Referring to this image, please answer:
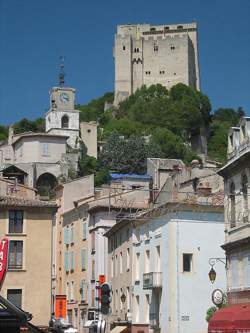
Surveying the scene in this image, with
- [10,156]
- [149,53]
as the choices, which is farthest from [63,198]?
[149,53]

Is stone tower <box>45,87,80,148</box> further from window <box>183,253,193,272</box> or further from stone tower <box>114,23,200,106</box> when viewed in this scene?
window <box>183,253,193,272</box>

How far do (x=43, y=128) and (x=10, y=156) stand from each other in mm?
23728

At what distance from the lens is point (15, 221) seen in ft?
134

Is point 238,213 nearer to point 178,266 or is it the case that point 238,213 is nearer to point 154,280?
point 178,266

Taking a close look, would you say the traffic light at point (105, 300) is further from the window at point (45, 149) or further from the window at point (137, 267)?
the window at point (45, 149)

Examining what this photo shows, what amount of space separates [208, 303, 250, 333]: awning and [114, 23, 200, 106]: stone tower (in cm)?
14913

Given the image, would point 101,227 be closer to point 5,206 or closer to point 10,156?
point 5,206

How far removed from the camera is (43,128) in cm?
13612

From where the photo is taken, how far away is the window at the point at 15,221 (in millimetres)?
40562

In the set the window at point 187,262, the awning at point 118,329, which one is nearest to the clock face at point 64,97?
the awning at point 118,329

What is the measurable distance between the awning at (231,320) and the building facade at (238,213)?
6.16 ft

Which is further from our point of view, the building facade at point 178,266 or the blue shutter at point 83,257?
the blue shutter at point 83,257

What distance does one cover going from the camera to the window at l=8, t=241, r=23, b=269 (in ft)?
129

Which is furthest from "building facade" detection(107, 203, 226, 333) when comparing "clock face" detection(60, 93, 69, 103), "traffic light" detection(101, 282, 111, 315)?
"clock face" detection(60, 93, 69, 103)
